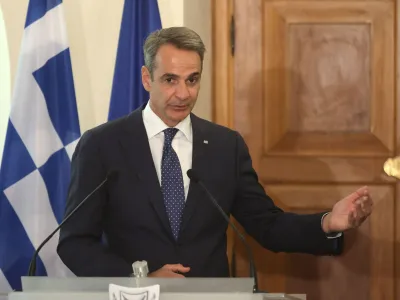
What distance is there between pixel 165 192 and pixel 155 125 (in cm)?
25

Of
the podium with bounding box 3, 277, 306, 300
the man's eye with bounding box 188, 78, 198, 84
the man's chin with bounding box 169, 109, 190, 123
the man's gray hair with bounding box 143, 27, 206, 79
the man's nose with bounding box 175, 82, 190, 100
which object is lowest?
the podium with bounding box 3, 277, 306, 300

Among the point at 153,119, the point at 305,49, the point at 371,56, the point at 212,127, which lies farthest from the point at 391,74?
the point at 153,119

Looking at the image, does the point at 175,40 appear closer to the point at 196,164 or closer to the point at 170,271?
the point at 196,164

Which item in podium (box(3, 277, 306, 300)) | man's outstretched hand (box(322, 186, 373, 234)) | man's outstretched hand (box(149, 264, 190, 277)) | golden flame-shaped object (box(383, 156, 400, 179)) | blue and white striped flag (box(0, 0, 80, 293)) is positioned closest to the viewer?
podium (box(3, 277, 306, 300))

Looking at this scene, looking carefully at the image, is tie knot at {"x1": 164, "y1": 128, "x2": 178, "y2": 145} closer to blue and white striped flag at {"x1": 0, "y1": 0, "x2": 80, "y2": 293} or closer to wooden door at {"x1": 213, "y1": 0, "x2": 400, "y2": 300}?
blue and white striped flag at {"x1": 0, "y1": 0, "x2": 80, "y2": 293}

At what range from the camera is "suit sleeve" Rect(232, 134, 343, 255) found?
7.84 feet

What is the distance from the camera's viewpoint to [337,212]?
2.26 m

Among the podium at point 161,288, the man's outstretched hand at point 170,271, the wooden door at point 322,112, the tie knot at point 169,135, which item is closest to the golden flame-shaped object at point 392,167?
the wooden door at point 322,112

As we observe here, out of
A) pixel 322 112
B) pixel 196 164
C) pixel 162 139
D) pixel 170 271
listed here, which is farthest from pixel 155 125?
pixel 322 112

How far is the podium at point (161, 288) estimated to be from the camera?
65.1 inches

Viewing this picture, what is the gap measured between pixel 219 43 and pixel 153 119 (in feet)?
2.89

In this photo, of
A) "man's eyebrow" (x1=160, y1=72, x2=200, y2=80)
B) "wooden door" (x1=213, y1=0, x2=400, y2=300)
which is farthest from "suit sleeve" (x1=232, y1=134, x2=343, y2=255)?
"wooden door" (x1=213, y1=0, x2=400, y2=300)

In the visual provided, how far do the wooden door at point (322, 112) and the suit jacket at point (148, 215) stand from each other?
72 centimetres

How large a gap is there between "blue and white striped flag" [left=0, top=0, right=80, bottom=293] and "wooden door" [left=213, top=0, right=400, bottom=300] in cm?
72
